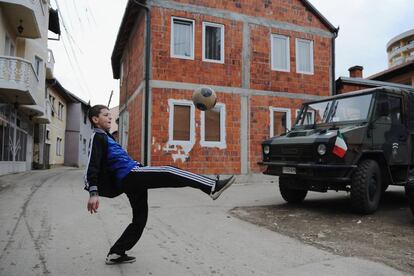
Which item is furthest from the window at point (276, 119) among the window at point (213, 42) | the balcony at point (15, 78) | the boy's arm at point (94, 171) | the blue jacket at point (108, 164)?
the boy's arm at point (94, 171)

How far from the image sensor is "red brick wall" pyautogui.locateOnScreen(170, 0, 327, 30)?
14.1m

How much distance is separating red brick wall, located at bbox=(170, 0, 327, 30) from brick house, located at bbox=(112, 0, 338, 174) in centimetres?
4

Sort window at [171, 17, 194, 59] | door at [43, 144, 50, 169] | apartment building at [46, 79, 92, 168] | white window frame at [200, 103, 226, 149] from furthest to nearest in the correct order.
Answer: apartment building at [46, 79, 92, 168]
door at [43, 144, 50, 169]
window at [171, 17, 194, 59]
white window frame at [200, 103, 226, 149]

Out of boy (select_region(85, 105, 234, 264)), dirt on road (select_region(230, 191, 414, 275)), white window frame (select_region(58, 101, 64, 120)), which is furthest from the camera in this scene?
white window frame (select_region(58, 101, 64, 120))

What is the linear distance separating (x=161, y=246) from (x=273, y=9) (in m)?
12.7

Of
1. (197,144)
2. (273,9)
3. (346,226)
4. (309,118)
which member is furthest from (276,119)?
(346,226)

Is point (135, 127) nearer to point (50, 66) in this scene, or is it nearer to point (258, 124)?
point (258, 124)

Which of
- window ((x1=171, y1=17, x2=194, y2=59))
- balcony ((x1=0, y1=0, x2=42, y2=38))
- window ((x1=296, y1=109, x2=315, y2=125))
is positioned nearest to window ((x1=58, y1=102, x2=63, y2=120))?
balcony ((x1=0, y1=0, x2=42, y2=38))

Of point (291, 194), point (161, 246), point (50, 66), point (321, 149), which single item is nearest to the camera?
point (161, 246)

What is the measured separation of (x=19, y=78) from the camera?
14.9 meters

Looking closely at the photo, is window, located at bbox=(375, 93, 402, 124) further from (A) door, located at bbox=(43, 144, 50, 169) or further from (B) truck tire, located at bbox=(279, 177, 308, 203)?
(A) door, located at bbox=(43, 144, 50, 169)

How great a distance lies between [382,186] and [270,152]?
2.16m

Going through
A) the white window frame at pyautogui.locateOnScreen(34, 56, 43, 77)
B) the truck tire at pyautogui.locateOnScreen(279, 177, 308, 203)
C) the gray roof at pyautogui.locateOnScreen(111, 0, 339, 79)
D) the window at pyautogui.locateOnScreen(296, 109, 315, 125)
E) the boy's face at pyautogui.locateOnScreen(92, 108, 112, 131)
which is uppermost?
the gray roof at pyautogui.locateOnScreen(111, 0, 339, 79)

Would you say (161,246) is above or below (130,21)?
below
